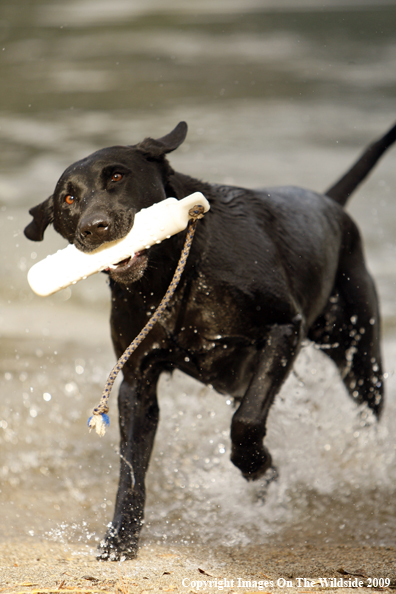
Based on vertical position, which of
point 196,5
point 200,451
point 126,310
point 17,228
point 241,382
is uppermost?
point 196,5

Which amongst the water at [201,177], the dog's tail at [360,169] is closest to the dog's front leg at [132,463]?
the water at [201,177]

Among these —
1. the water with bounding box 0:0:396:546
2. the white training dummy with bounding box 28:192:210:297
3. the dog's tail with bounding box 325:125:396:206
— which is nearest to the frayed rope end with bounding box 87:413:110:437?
the white training dummy with bounding box 28:192:210:297

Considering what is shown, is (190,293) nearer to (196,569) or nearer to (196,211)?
(196,211)

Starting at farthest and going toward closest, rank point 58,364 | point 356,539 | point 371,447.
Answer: point 58,364 < point 371,447 < point 356,539

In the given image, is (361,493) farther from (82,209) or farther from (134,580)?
(82,209)

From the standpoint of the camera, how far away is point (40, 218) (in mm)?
2869

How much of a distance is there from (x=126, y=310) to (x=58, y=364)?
10.6 feet

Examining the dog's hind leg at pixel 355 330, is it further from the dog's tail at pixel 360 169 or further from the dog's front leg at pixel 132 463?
the dog's front leg at pixel 132 463

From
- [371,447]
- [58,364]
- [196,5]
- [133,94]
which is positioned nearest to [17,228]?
[58,364]

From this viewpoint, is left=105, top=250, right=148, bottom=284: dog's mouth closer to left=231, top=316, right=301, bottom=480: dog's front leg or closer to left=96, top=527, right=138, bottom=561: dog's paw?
left=231, top=316, right=301, bottom=480: dog's front leg

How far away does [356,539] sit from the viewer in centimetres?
324

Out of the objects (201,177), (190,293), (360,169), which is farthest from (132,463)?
(201,177)

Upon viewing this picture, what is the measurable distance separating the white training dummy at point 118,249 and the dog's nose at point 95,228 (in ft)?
0.25

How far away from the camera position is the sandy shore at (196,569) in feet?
7.63
